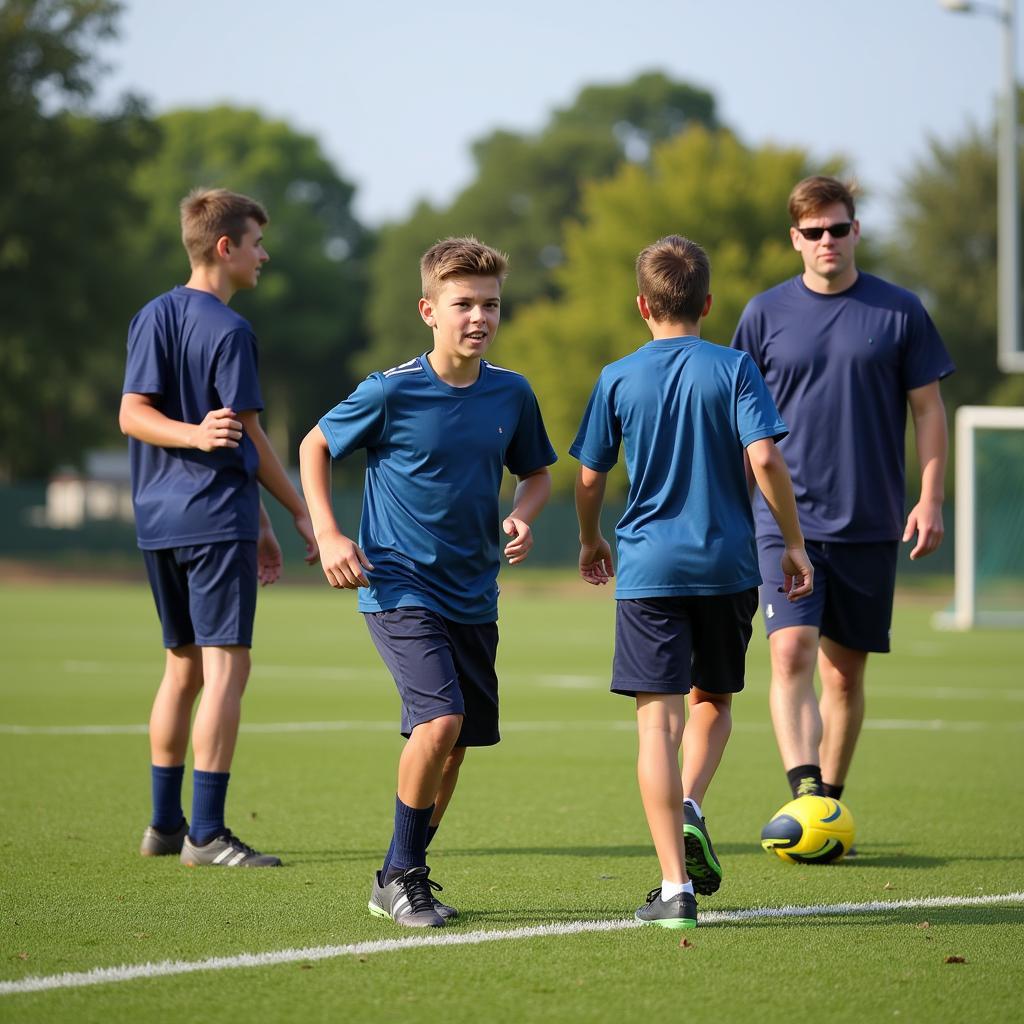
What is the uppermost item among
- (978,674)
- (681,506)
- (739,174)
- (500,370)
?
(739,174)

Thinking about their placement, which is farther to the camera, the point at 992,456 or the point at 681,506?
the point at 992,456

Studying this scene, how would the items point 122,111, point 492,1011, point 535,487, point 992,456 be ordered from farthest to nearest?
point 122,111 → point 992,456 → point 535,487 → point 492,1011

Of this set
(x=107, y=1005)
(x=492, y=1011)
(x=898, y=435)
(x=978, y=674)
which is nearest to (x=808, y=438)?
(x=898, y=435)

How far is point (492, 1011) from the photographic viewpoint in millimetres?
3973

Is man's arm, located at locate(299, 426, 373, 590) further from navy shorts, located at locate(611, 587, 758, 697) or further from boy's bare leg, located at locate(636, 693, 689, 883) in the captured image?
boy's bare leg, located at locate(636, 693, 689, 883)

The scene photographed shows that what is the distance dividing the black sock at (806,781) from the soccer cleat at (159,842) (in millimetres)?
2356

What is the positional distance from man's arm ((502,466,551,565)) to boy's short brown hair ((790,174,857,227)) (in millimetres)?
1872

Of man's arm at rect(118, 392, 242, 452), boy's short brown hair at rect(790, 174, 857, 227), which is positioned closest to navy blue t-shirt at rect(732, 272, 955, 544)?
boy's short brown hair at rect(790, 174, 857, 227)

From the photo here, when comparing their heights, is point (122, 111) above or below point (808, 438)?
above

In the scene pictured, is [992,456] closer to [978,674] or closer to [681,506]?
[978,674]

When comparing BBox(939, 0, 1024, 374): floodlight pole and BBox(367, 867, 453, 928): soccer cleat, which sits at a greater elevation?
BBox(939, 0, 1024, 374): floodlight pole

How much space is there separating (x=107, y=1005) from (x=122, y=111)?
144 feet

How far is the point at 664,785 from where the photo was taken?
497 centimetres

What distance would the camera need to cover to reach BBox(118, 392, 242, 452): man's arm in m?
5.96
